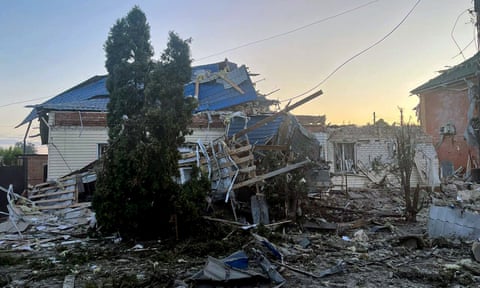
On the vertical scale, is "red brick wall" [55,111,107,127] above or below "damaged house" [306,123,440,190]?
above

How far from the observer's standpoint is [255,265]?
5289 millimetres

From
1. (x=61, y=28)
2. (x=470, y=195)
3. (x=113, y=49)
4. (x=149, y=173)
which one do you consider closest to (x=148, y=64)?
(x=113, y=49)

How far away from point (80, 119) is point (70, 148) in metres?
1.19

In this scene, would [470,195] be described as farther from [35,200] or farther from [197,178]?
[35,200]

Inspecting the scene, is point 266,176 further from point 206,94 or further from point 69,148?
point 206,94

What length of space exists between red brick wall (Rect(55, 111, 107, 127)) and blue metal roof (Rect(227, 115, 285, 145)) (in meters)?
5.23

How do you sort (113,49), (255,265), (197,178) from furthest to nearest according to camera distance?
(113,49) < (197,178) < (255,265)

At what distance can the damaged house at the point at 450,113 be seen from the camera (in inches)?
785

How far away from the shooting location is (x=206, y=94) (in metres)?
16.9

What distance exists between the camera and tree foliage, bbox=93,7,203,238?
7.18 m

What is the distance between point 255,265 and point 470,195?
37.4 feet

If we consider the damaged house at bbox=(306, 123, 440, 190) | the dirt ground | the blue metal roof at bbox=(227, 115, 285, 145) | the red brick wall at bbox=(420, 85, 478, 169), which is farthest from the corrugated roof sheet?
the dirt ground

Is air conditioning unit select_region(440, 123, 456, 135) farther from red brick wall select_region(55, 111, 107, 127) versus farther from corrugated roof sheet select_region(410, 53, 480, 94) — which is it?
red brick wall select_region(55, 111, 107, 127)

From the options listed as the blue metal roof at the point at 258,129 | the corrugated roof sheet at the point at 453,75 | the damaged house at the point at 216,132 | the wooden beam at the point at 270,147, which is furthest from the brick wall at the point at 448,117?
the wooden beam at the point at 270,147
